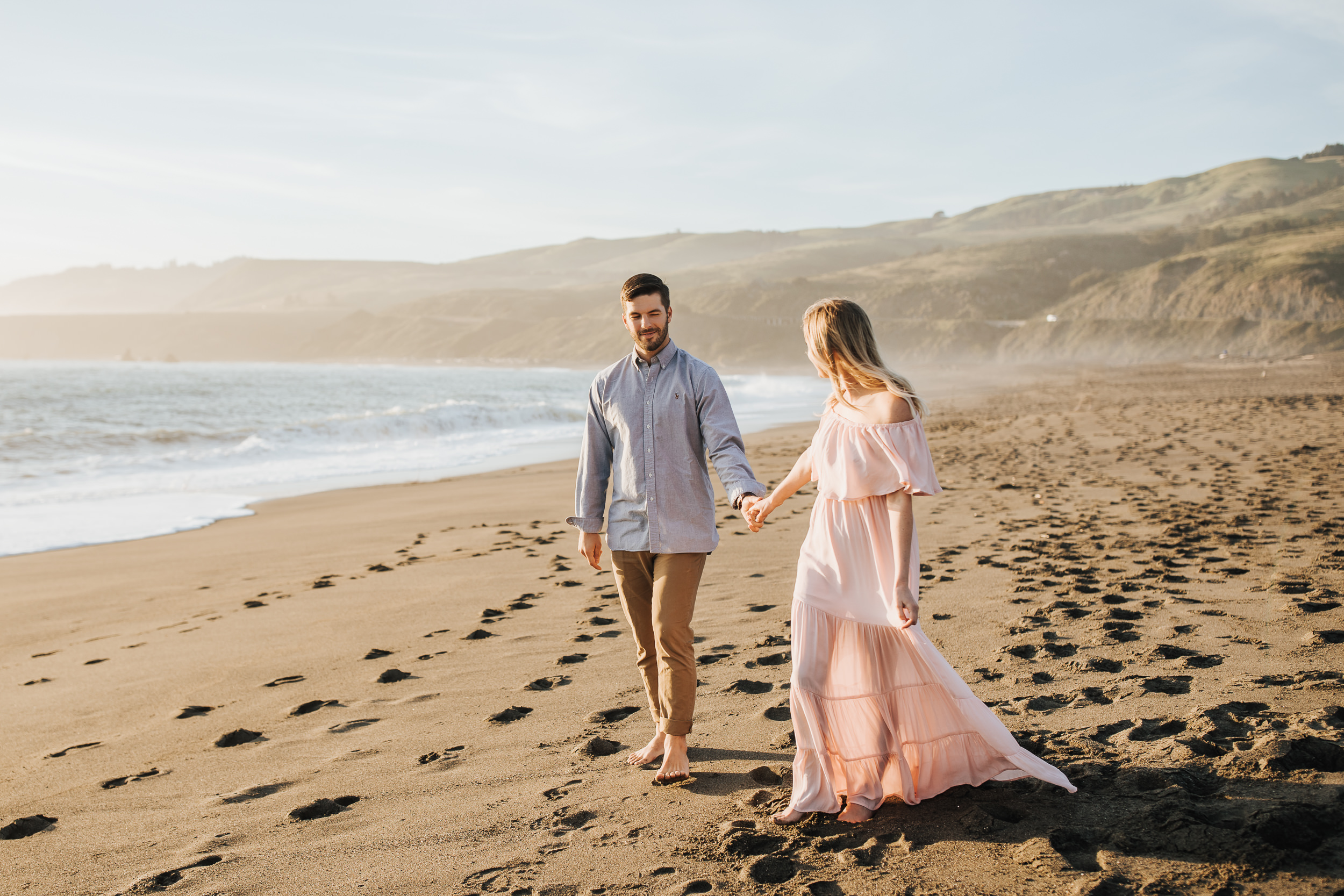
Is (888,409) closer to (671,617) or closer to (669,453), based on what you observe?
(669,453)

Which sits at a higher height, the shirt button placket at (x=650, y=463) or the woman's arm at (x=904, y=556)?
the shirt button placket at (x=650, y=463)

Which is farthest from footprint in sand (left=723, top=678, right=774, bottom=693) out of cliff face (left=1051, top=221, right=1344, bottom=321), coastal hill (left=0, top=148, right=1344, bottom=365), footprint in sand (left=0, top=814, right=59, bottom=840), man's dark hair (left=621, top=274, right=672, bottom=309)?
cliff face (left=1051, top=221, right=1344, bottom=321)

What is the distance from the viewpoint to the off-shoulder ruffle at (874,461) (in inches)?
93.5

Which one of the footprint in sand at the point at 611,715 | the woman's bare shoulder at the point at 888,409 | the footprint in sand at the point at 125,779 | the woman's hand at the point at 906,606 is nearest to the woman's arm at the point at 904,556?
the woman's hand at the point at 906,606

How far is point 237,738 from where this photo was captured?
3.41m

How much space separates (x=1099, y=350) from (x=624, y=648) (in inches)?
2627

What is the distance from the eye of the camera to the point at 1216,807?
227 centimetres

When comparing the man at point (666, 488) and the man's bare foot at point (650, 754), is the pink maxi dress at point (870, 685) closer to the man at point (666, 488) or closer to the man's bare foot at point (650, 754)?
the man at point (666, 488)

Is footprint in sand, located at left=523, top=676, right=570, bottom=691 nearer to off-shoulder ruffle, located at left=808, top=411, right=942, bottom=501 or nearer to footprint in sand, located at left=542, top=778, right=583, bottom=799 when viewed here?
footprint in sand, located at left=542, top=778, right=583, bottom=799

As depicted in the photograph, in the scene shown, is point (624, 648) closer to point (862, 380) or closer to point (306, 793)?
point (306, 793)

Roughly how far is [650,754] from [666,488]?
929 millimetres

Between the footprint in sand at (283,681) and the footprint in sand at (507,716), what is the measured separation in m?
1.26

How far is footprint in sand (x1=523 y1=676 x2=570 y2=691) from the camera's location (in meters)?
3.74

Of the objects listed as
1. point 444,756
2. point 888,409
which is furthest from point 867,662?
point 444,756
